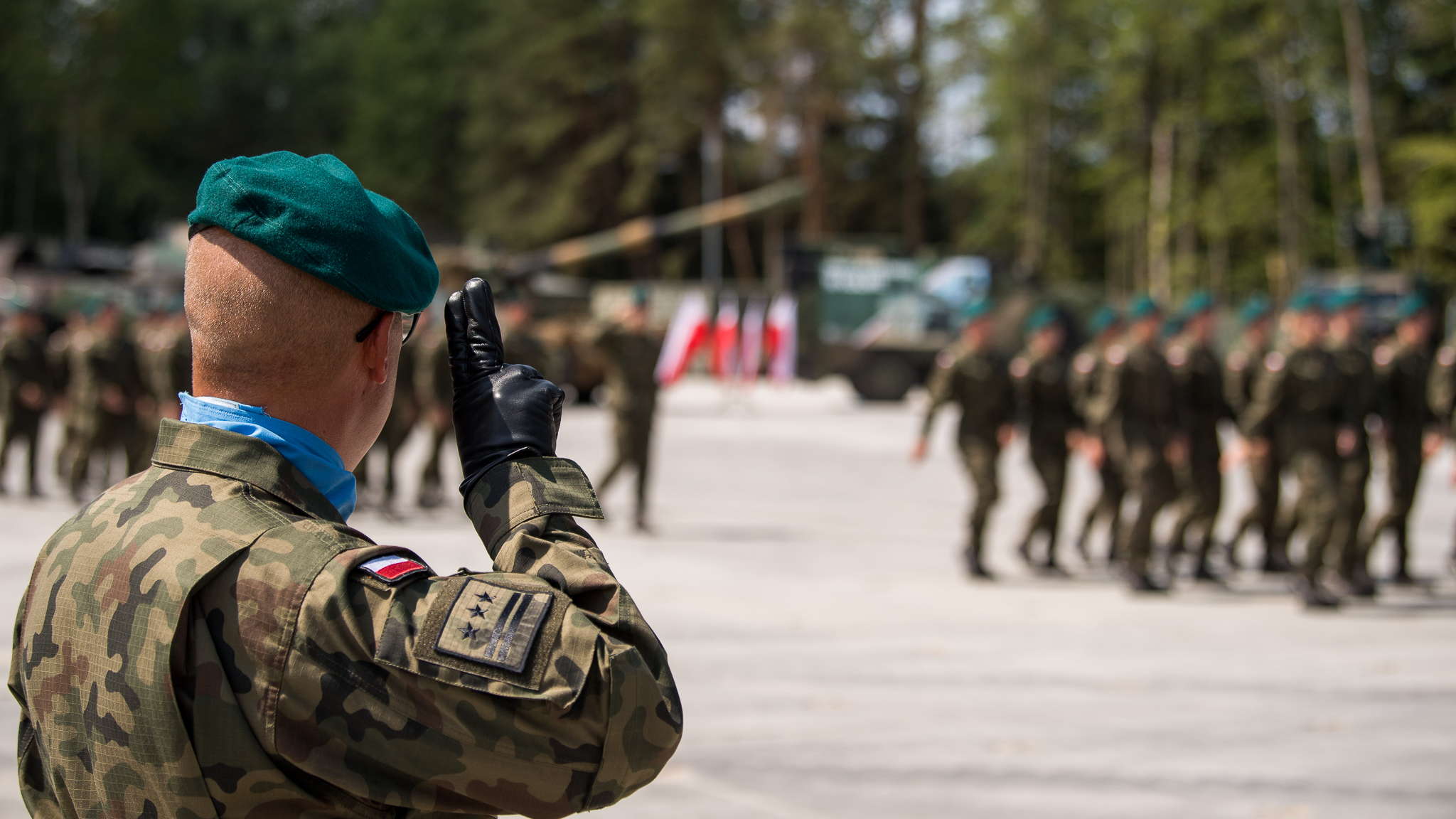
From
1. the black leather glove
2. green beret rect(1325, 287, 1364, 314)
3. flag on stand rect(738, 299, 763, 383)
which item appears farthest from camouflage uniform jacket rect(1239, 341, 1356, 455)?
flag on stand rect(738, 299, 763, 383)

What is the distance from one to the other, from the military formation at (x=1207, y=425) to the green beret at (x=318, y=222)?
6.97m

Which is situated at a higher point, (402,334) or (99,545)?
(402,334)

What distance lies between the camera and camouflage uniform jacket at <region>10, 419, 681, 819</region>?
1195 millimetres

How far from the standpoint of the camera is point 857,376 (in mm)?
23594

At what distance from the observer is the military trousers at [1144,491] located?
7691mm

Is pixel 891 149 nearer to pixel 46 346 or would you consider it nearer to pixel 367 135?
pixel 367 135

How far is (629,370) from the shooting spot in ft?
31.5

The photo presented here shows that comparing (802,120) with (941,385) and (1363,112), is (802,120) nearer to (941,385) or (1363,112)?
(1363,112)

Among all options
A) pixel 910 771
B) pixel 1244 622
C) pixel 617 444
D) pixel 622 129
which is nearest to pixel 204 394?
pixel 910 771

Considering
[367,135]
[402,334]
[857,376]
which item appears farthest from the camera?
[367,135]

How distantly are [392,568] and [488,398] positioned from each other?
0.85 feet

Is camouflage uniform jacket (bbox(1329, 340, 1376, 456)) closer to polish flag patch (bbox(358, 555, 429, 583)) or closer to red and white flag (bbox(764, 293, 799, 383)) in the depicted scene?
polish flag patch (bbox(358, 555, 429, 583))

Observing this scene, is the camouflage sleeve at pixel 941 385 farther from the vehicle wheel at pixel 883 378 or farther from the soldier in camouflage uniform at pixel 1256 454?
the vehicle wheel at pixel 883 378

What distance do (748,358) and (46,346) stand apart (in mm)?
14225
